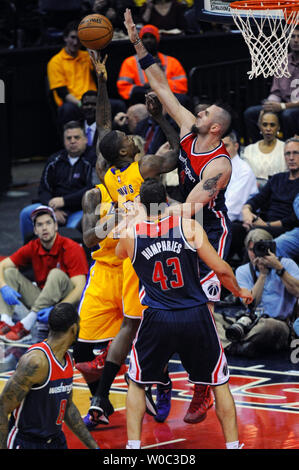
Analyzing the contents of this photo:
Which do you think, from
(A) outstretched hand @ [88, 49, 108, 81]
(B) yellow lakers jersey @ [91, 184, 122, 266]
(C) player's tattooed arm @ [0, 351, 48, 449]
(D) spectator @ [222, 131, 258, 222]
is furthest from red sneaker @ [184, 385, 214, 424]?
(D) spectator @ [222, 131, 258, 222]

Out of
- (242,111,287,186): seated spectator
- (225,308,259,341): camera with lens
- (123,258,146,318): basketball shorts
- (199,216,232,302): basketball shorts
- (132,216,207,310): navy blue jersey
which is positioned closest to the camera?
(132,216,207,310): navy blue jersey

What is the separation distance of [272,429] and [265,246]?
228cm

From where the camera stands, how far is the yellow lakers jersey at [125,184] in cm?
709

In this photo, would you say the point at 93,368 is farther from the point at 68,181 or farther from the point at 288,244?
the point at 68,181

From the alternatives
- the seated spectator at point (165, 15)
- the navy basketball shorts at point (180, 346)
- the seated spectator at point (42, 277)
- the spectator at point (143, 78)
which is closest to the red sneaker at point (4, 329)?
the seated spectator at point (42, 277)

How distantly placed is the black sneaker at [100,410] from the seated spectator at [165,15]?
782 cm

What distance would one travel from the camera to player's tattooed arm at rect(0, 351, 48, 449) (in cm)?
537

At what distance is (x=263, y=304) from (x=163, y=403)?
2102mm

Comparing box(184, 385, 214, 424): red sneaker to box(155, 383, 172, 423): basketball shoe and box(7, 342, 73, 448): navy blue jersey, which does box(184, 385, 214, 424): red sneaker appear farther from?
box(7, 342, 73, 448): navy blue jersey

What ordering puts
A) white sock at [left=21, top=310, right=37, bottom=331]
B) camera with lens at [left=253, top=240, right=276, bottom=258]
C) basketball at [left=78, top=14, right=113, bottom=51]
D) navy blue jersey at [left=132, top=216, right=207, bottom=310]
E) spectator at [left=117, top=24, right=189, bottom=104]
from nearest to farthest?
navy blue jersey at [left=132, top=216, right=207, bottom=310], basketball at [left=78, top=14, right=113, bottom=51], camera with lens at [left=253, top=240, right=276, bottom=258], white sock at [left=21, top=310, right=37, bottom=331], spectator at [left=117, top=24, right=189, bottom=104]

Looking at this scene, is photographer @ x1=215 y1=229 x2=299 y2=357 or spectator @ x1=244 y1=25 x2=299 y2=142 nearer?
photographer @ x1=215 y1=229 x2=299 y2=357

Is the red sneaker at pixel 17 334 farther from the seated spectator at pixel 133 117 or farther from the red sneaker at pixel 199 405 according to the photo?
the seated spectator at pixel 133 117

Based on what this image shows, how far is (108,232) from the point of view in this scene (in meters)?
7.04
